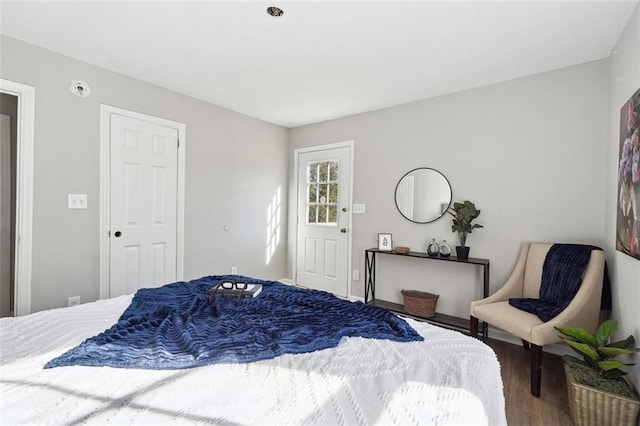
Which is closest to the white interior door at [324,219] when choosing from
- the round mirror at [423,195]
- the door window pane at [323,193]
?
the door window pane at [323,193]

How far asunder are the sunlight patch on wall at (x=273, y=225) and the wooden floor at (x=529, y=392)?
2.85 m

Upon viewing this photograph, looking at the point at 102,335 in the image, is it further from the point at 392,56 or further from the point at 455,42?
the point at 455,42

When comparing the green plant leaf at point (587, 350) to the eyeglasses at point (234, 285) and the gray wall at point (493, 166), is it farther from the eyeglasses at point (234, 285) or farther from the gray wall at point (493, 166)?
the eyeglasses at point (234, 285)

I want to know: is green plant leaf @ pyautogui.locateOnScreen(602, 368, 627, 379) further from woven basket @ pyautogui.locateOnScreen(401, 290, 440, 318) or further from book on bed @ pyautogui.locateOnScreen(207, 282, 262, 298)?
book on bed @ pyautogui.locateOnScreen(207, 282, 262, 298)

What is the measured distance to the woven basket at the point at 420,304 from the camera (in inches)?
125

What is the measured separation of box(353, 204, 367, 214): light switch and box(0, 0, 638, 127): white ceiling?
4.45 feet

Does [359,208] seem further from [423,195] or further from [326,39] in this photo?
[326,39]

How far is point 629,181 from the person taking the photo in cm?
179

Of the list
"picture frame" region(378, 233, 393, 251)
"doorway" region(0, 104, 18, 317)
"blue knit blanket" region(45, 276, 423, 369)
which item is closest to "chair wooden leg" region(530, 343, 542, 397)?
"blue knit blanket" region(45, 276, 423, 369)

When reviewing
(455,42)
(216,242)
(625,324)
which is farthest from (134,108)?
(625,324)

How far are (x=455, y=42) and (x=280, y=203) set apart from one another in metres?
2.98

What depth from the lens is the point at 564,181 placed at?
264 cm

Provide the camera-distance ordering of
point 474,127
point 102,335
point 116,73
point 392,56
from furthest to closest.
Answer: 1. point 474,127
2. point 116,73
3. point 392,56
4. point 102,335

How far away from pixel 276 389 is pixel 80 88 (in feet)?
9.66
